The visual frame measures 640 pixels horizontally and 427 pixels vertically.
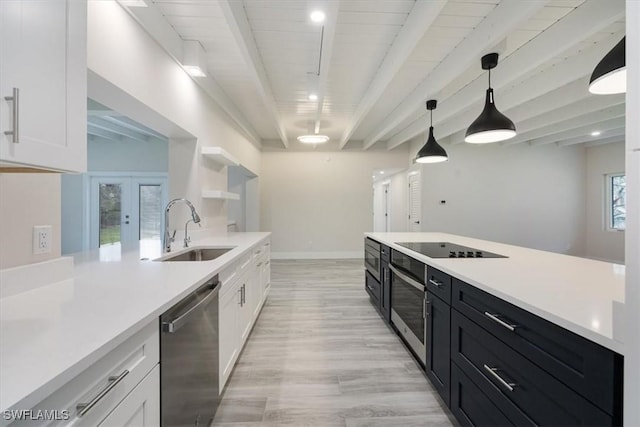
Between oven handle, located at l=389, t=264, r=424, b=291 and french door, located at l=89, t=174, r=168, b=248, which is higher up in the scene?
french door, located at l=89, t=174, r=168, b=248

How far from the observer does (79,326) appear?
35.0 inches

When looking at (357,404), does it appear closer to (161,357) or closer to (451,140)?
(161,357)

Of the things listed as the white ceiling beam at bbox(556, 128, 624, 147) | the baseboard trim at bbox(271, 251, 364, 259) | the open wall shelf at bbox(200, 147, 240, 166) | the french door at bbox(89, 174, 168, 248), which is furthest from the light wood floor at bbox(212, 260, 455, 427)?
the white ceiling beam at bbox(556, 128, 624, 147)

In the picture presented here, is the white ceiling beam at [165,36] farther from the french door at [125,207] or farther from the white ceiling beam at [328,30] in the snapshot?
the french door at [125,207]

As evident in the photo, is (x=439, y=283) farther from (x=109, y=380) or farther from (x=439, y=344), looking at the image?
(x=109, y=380)

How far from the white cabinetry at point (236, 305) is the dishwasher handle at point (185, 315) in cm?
26

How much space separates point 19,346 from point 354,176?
7007 mm

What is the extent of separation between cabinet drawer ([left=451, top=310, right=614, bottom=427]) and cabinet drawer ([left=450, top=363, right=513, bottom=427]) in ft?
0.11

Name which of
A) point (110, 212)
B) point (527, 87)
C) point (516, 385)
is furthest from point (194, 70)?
point (110, 212)

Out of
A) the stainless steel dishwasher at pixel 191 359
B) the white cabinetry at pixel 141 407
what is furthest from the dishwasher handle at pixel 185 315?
the white cabinetry at pixel 141 407

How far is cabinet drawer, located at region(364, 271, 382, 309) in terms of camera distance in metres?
3.46

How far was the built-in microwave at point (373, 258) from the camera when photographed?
350cm

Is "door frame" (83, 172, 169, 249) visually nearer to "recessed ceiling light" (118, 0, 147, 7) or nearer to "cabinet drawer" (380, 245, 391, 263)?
"cabinet drawer" (380, 245, 391, 263)

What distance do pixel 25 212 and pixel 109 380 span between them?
91 centimetres
